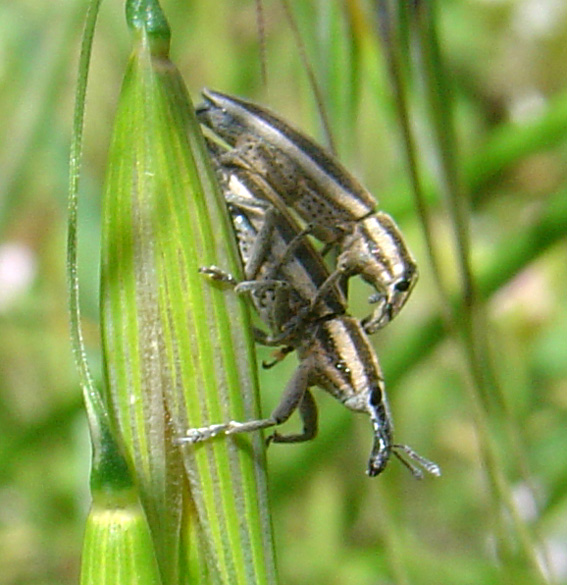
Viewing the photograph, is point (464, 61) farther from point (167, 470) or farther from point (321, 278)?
point (167, 470)

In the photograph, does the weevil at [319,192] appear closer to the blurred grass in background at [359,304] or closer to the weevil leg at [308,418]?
the weevil leg at [308,418]

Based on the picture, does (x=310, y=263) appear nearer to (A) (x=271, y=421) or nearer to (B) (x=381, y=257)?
(B) (x=381, y=257)

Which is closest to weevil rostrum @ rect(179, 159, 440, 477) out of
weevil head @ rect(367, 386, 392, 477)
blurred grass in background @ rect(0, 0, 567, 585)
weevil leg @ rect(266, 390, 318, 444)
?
weevil head @ rect(367, 386, 392, 477)

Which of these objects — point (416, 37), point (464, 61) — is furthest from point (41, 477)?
point (464, 61)

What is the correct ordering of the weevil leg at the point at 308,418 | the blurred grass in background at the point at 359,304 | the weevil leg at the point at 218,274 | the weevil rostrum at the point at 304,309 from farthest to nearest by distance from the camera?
the blurred grass in background at the point at 359,304 → the weevil leg at the point at 308,418 → the weevil rostrum at the point at 304,309 → the weevil leg at the point at 218,274

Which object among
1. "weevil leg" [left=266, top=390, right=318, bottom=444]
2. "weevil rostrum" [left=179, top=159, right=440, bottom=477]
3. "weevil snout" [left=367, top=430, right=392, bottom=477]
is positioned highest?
"weevil rostrum" [left=179, top=159, right=440, bottom=477]

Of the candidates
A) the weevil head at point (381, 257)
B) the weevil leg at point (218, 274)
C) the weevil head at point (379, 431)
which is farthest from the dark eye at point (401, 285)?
the weevil leg at point (218, 274)

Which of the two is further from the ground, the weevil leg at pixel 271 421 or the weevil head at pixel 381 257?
the weevil head at pixel 381 257

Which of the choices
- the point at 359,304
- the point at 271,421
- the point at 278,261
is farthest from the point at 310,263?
the point at 359,304

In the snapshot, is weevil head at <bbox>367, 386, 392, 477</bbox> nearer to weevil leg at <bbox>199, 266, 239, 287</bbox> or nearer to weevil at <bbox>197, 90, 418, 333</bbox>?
weevil at <bbox>197, 90, 418, 333</bbox>
